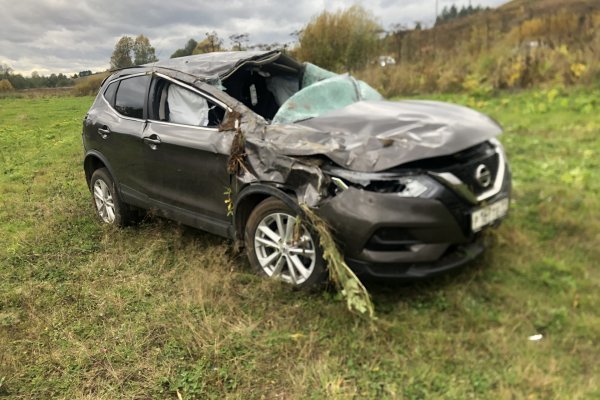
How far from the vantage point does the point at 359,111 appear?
354cm

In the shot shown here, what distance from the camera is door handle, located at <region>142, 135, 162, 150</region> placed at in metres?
4.18

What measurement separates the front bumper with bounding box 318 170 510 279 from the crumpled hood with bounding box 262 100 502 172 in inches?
9.0

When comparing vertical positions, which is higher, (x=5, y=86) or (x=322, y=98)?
(x=5, y=86)

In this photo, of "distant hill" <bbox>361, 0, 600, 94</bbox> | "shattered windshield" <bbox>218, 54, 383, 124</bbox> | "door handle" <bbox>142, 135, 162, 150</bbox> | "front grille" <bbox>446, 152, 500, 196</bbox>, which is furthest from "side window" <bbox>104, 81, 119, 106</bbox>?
"distant hill" <bbox>361, 0, 600, 94</bbox>

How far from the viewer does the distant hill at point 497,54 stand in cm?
979

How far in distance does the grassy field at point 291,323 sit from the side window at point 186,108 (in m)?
1.12

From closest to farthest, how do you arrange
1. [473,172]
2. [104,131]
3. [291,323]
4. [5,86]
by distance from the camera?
[473,172]
[291,323]
[104,131]
[5,86]

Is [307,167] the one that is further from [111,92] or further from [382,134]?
[111,92]

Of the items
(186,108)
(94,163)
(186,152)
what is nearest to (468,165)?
(186,152)

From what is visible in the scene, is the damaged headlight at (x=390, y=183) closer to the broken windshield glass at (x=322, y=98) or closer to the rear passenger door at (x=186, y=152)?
the broken windshield glass at (x=322, y=98)

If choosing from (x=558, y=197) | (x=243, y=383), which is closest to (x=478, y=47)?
(x=558, y=197)

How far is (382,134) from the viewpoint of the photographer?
305 centimetres

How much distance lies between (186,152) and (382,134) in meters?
1.67

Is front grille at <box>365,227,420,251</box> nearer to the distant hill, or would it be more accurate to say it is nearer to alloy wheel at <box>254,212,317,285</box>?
alloy wheel at <box>254,212,317,285</box>
